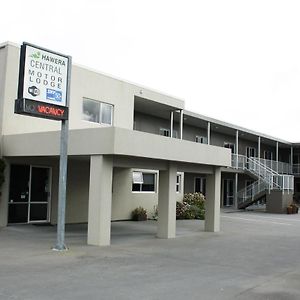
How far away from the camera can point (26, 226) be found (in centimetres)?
1750

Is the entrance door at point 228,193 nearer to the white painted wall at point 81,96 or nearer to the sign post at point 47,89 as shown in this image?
the white painted wall at point 81,96

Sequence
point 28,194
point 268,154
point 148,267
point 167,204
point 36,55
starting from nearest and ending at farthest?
point 148,267 → point 36,55 → point 167,204 → point 28,194 → point 268,154

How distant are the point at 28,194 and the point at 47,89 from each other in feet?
23.4

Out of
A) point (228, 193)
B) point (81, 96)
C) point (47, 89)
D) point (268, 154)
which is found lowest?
point (228, 193)

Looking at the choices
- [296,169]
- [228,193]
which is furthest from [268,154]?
[228,193]

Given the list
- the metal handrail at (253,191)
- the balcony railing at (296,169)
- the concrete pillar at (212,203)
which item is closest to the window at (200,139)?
the metal handrail at (253,191)

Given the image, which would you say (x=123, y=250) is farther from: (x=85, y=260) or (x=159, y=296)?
(x=159, y=296)

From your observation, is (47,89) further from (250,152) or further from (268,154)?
(268,154)

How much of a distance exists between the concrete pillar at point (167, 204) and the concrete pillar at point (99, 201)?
3.16 metres

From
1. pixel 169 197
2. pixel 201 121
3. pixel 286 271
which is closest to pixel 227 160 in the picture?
pixel 169 197

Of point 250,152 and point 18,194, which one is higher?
point 250,152

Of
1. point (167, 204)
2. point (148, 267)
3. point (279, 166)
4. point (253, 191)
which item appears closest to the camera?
point (148, 267)

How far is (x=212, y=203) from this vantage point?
737 inches

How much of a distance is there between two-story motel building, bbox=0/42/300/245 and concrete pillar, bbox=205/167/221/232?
0.04m
